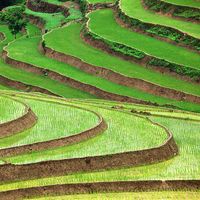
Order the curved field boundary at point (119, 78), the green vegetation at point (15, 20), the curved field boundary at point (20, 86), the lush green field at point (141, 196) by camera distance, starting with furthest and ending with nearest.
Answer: the green vegetation at point (15, 20)
the curved field boundary at point (20, 86)
the curved field boundary at point (119, 78)
the lush green field at point (141, 196)

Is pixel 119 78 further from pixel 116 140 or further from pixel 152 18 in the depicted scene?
pixel 116 140

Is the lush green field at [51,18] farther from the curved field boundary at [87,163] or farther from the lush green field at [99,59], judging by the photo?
the curved field boundary at [87,163]

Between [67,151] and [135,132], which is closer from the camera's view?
[67,151]

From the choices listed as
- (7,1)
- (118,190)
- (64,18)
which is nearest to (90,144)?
(118,190)

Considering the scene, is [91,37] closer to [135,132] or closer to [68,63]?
[68,63]

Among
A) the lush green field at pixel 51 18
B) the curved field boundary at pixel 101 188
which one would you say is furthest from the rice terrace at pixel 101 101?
the lush green field at pixel 51 18

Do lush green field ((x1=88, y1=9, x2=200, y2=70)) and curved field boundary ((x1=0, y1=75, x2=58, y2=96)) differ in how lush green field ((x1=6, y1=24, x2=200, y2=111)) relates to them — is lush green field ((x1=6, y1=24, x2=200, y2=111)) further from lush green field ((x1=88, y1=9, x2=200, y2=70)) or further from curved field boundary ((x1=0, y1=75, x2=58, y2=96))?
curved field boundary ((x1=0, y1=75, x2=58, y2=96))

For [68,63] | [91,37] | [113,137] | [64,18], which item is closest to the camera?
[113,137]

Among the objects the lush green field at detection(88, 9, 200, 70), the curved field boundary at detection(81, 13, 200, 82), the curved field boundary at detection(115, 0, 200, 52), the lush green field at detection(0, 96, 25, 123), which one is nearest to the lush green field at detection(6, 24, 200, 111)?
the curved field boundary at detection(81, 13, 200, 82)
